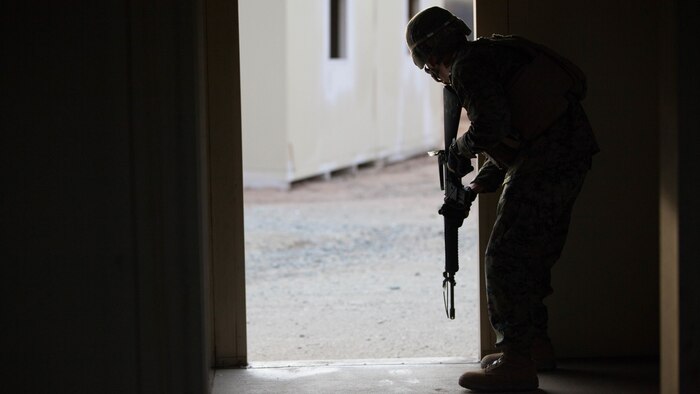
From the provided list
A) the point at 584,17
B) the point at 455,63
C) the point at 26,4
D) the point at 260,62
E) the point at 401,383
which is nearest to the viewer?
the point at 26,4

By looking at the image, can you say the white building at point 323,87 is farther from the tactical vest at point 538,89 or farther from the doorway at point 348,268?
the tactical vest at point 538,89

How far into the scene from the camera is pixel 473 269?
8.92 m

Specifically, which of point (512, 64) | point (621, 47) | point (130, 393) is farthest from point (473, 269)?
point (130, 393)

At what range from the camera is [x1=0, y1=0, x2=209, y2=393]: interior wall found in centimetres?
320

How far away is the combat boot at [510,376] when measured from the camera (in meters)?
4.32

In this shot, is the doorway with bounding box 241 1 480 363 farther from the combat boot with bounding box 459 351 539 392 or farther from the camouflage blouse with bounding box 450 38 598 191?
the camouflage blouse with bounding box 450 38 598 191

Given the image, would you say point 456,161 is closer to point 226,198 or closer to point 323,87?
point 226,198

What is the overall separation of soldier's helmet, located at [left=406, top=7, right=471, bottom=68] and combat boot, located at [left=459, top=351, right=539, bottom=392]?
132cm

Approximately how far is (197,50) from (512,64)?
154 cm

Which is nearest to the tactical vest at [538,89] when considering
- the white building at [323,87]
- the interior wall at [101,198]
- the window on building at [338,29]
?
the interior wall at [101,198]

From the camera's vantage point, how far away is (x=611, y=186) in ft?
16.2

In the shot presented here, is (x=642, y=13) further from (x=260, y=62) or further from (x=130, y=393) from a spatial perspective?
(x=260, y=62)

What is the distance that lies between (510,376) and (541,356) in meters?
0.37

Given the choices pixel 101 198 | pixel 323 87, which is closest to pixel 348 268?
pixel 101 198
